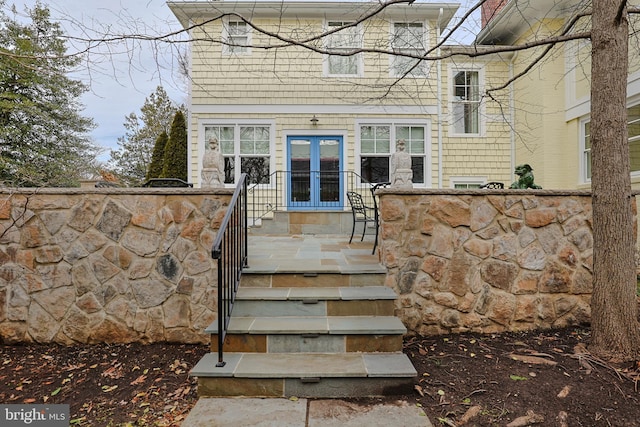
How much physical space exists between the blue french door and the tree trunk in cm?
557

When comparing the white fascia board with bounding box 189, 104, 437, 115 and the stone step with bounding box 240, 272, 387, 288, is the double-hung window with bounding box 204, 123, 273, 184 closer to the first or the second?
the white fascia board with bounding box 189, 104, 437, 115

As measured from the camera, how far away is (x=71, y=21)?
2.75m

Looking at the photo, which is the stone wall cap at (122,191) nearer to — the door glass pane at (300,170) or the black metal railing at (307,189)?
the black metal railing at (307,189)

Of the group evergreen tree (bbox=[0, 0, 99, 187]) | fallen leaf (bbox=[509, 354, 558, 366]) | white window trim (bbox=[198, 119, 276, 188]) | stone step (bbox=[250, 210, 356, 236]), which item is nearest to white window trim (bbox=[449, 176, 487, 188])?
stone step (bbox=[250, 210, 356, 236])

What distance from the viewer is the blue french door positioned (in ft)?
25.8

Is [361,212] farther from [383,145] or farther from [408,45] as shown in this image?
[383,145]

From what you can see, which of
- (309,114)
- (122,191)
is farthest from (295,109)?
(122,191)

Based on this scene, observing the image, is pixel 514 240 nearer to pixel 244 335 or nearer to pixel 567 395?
pixel 567 395

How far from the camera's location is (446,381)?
2291 millimetres

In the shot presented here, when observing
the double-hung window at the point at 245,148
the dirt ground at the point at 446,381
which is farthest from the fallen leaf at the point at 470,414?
the double-hung window at the point at 245,148

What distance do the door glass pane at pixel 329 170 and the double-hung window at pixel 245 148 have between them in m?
1.25

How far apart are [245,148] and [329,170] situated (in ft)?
6.72

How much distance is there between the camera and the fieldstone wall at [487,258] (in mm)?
3055

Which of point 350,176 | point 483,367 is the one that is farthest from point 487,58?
point 483,367
